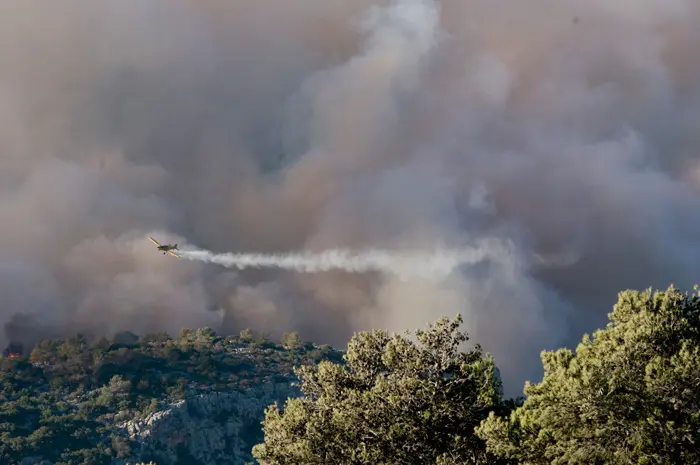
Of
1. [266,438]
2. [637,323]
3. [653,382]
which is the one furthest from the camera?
[266,438]

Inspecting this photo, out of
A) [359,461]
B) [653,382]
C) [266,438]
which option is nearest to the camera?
[653,382]

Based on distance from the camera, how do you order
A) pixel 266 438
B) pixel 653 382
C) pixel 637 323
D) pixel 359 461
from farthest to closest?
pixel 266 438
pixel 359 461
pixel 637 323
pixel 653 382

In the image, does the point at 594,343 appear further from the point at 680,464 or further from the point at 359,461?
the point at 359,461

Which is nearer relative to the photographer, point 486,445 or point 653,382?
point 653,382

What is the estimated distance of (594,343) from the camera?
82938 millimetres

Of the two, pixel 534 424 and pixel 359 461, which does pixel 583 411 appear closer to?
pixel 534 424

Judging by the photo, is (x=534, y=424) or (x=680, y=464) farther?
(x=534, y=424)

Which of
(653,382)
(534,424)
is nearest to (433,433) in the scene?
(534,424)

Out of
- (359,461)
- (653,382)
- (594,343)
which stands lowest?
(359,461)

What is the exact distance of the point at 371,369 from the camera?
306ft

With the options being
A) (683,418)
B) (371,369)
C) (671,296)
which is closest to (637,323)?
(671,296)

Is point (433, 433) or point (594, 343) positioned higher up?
point (594, 343)

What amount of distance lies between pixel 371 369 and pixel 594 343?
24.8 meters

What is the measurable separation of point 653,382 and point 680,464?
7567 millimetres
